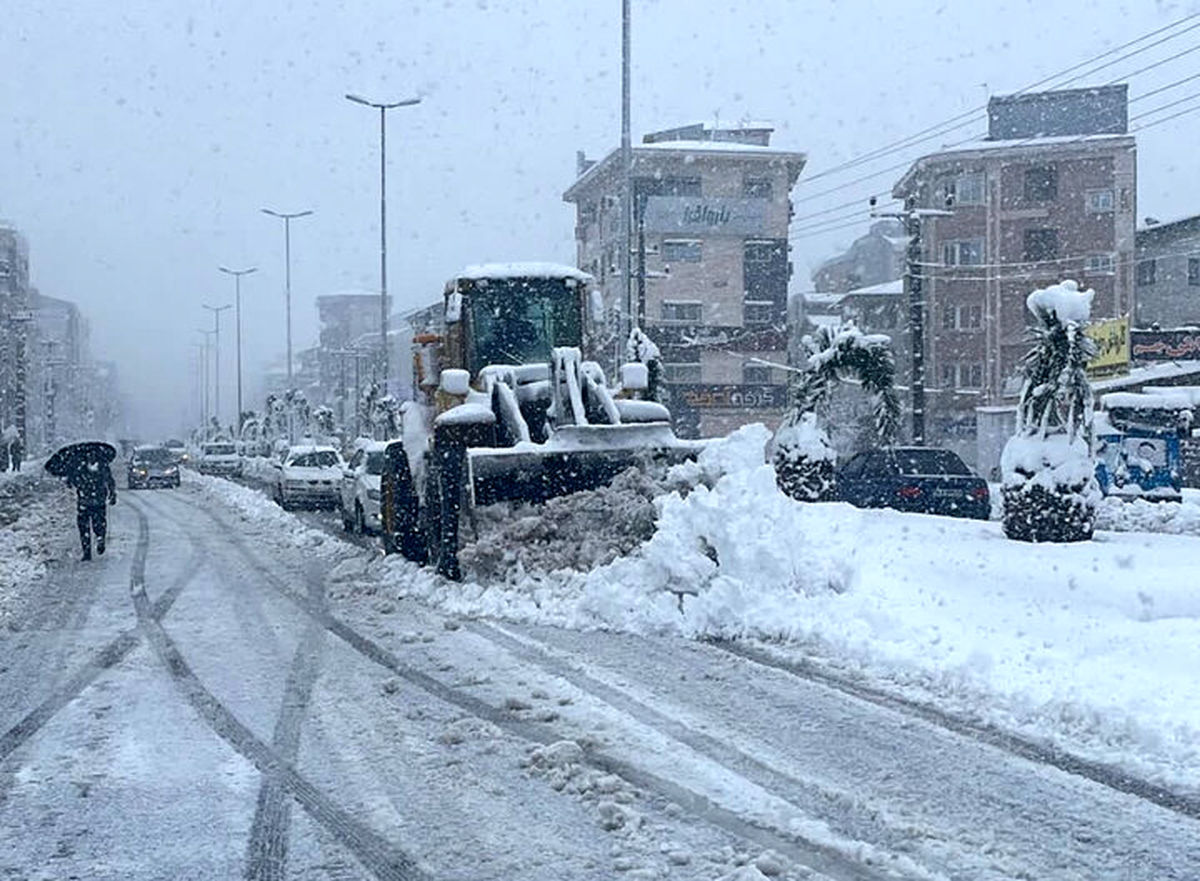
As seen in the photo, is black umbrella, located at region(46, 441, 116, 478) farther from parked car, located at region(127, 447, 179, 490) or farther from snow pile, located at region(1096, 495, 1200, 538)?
parked car, located at region(127, 447, 179, 490)

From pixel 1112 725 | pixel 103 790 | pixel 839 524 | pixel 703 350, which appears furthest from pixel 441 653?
pixel 703 350

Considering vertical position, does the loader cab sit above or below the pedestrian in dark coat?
above

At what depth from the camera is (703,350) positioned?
63094 mm

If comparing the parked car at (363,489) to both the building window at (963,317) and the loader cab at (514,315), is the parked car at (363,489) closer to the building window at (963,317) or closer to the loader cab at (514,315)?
the loader cab at (514,315)

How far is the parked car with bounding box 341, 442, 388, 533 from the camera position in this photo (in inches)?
914

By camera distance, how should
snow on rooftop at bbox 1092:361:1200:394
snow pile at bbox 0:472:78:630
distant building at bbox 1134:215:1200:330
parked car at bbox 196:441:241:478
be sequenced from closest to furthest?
snow pile at bbox 0:472:78:630
snow on rooftop at bbox 1092:361:1200:394
distant building at bbox 1134:215:1200:330
parked car at bbox 196:441:241:478

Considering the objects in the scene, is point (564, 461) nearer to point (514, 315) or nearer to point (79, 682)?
point (514, 315)

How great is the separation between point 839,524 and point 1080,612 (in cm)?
456

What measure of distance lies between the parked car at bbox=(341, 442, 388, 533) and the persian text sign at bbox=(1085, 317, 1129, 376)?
23266 mm

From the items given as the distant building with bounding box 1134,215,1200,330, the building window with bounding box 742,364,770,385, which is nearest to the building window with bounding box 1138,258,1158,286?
the distant building with bounding box 1134,215,1200,330

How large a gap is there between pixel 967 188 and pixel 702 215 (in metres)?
12.1

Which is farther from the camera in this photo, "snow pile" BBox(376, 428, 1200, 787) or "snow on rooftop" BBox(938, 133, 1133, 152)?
"snow on rooftop" BBox(938, 133, 1133, 152)

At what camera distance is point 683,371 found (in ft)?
208

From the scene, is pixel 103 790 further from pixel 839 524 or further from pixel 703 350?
pixel 703 350
